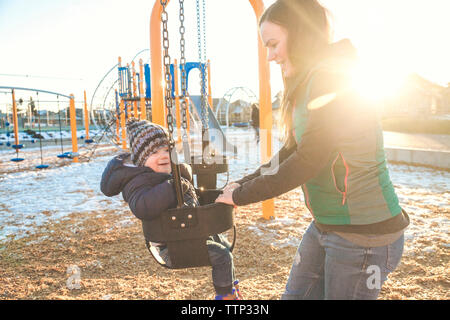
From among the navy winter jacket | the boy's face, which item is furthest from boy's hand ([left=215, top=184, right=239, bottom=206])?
the boy's face

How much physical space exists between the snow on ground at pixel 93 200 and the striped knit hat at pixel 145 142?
77.5 inches

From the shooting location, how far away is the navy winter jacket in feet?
4.86

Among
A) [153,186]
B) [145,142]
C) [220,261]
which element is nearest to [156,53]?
[145,142]


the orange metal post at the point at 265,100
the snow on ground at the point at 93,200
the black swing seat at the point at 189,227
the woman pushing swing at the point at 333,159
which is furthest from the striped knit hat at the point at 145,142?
the orange metal post at the point at 265,100

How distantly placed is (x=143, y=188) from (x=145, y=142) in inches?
13.0

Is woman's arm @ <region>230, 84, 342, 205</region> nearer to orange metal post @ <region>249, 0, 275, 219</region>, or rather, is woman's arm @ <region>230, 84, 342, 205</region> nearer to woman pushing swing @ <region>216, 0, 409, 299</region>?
woman pushing swing @ <region>216, 0, 409, 299</region>

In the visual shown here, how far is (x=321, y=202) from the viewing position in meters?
1.21

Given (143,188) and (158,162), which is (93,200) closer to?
(158,162)

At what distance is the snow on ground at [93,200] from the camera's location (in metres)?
3.87

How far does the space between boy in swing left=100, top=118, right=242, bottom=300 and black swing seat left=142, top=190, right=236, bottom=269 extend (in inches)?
3.0

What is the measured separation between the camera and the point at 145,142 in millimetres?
1847

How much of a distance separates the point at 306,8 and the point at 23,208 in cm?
523
